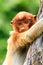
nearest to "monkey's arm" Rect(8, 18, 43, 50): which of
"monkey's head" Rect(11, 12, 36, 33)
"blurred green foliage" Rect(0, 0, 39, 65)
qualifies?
"monkey's head" Rect(11, 12, 36, 33)

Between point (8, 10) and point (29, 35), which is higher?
point (29, 35)

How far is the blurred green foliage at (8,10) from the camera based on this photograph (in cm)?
959

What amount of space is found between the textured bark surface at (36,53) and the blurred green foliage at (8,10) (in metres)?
5.29

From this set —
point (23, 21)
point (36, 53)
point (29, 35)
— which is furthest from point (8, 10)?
point (36, 53)

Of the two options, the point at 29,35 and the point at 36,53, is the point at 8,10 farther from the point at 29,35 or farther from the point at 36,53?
the point at 36,53

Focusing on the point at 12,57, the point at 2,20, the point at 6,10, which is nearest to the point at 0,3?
the point at 6,10

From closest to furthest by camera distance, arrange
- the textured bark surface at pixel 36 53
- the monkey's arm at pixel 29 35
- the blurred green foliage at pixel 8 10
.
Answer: the textured bark surface at pixel 36 53, the monkey's arm at pixel 29 35, the blurred green foliage at pixel 8 10

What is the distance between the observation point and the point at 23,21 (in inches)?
183

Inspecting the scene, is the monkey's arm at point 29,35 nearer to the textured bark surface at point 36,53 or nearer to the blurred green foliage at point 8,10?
the textured bark surface at point 36,53

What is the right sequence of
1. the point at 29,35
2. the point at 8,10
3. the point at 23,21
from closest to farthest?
the point at 29,35
the point at 23,21
the point at 8,10

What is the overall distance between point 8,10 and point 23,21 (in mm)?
5710

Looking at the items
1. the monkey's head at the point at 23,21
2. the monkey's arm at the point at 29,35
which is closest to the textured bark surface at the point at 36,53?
the monkey's arm at the point at 29,35

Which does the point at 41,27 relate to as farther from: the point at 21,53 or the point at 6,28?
the point at 6,28

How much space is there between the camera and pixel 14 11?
35.2 ft
